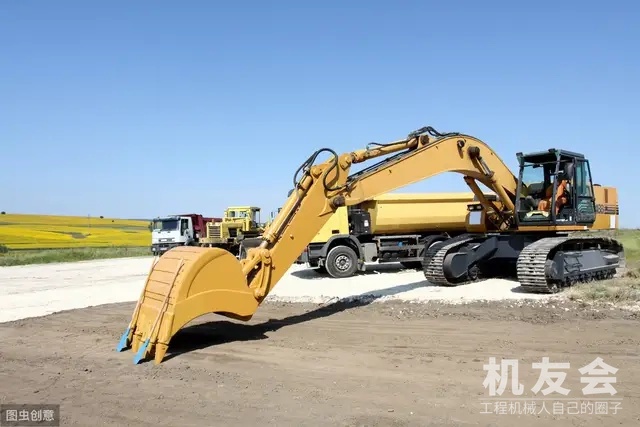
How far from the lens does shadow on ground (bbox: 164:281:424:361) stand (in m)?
7.79

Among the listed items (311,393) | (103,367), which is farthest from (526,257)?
(103,367)

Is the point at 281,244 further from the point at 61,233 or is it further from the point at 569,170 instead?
the point at 61,233

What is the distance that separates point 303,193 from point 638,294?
671 centimetres

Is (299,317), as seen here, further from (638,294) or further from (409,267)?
(409,267)

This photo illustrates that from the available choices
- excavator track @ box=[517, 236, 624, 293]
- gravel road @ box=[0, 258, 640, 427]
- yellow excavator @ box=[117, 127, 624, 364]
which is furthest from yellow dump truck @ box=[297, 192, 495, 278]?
excavator track @ box=[517, 236, 624, 293]

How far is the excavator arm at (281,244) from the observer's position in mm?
7129

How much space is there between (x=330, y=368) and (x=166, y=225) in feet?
99.6

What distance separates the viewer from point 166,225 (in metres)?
35.1

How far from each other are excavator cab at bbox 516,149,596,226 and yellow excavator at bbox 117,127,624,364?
0.02 meters

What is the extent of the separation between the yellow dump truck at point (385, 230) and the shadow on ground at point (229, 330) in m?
5.86

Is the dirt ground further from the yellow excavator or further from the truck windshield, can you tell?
the truck windshield

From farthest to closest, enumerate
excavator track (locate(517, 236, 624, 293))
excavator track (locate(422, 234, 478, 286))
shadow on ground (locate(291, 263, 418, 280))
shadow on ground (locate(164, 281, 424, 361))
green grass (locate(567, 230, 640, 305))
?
1. shadow on ground (locate(291, 263, 418, 280))
2. excavator track (locate(422, 234, 478, 286))
3. excavator track (locate(517, 236, 624, 293))
4. green grass (locate(567, 230, 640, 305))
5. shadow on ground (locate(164, 281, 424, 361))

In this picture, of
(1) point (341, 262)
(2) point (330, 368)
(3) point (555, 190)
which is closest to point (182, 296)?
(2) point (330, 368)

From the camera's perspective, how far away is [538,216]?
41.5 feet
